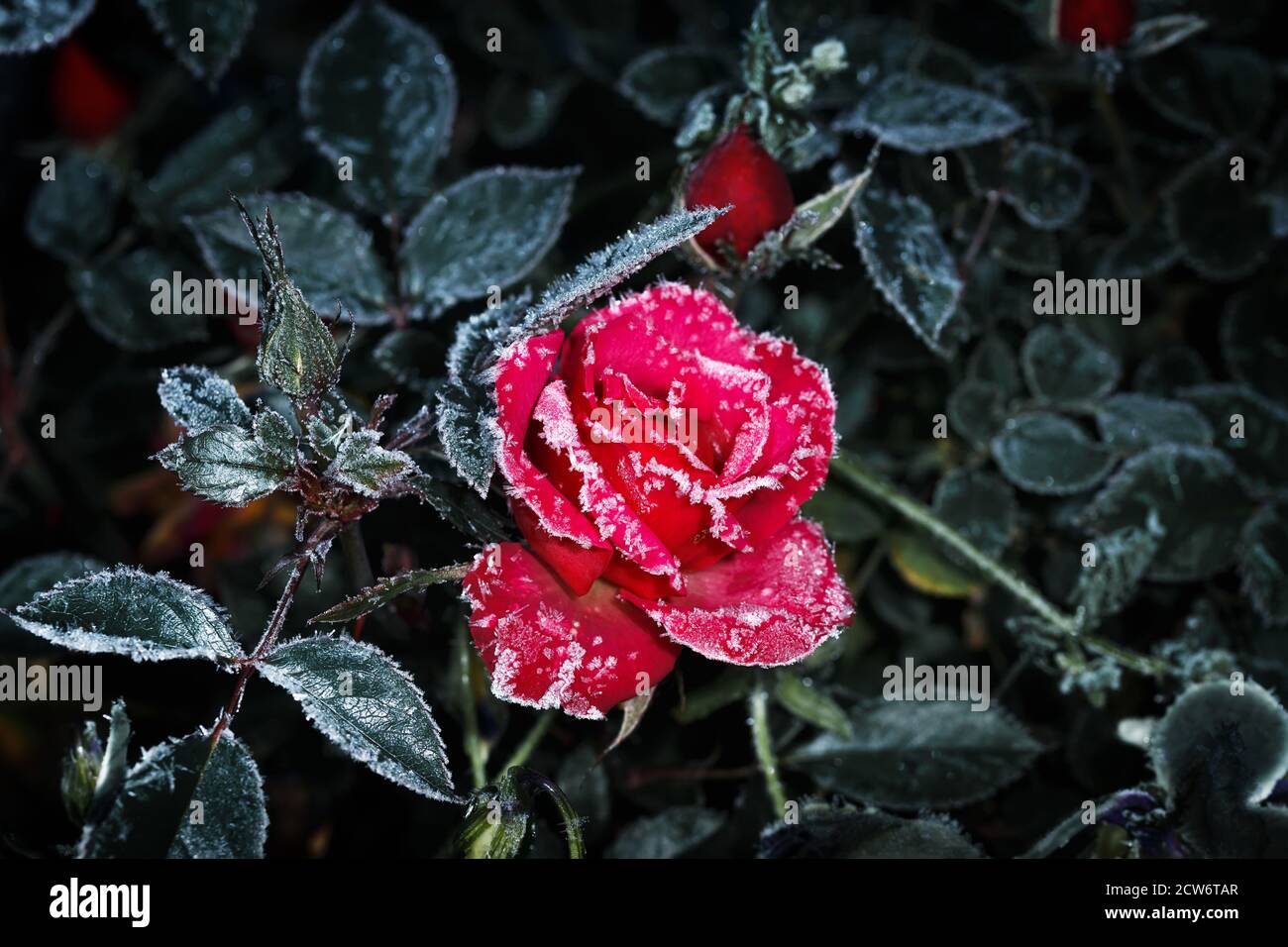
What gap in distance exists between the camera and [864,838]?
2.19ft

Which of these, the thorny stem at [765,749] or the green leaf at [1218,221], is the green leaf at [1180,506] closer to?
the green leaf at [1218,221]

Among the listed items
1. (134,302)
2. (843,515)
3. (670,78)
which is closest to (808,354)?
(843,515)

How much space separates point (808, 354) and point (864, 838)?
1.51 feet

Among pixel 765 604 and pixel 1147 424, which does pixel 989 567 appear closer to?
pixel 1147 424

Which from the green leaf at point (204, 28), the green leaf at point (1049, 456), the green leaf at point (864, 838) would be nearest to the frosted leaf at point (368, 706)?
the green leaf at point (864, 838)

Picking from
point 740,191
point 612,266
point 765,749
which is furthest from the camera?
point 765,749

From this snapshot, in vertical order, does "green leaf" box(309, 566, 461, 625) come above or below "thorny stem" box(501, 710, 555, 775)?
above

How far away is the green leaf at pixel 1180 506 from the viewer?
878 millimetres

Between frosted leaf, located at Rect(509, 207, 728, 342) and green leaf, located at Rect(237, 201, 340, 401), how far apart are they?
10 cm

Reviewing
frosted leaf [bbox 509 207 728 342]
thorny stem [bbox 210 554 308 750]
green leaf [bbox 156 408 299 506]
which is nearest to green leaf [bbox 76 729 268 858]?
thorny stem [bbox 210 554 308 750]

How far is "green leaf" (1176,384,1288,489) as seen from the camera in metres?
0.94

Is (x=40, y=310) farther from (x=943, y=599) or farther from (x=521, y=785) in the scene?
(x=943, y=599)

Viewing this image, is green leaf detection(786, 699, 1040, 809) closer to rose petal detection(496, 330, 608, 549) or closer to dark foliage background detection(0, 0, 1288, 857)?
dark foliage background detection(0, 0, 1288, 857)
